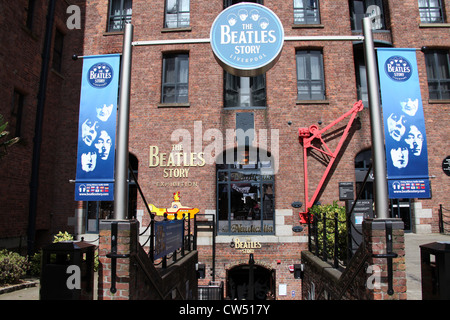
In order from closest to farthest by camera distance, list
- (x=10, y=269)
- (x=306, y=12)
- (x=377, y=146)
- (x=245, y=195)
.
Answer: (x=377, y=146)
(x=10, y=269)
(x=245, y=195)
(x=306, y=12)

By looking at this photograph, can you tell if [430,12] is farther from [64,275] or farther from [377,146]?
[64,275]

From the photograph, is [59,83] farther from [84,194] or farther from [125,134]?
[125,134]

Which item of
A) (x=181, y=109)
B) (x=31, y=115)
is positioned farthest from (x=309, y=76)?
(x=31, y=115)

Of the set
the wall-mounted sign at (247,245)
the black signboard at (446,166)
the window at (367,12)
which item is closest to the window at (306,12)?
the window at (367,12)

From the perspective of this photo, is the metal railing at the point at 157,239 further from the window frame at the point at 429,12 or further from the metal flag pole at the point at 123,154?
the window frame at the point at 429,12

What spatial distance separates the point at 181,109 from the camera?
12938 millimetres

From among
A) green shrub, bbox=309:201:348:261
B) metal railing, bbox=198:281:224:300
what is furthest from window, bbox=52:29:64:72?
green shrub, bbox=309:201:348:261

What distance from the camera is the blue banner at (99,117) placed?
569cm

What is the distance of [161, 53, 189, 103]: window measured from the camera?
13.3 meters

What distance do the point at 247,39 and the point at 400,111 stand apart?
2.82 metres

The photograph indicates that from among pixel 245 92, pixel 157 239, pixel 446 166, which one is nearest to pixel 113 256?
pixel 157 239

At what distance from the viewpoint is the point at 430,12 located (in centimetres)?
1398

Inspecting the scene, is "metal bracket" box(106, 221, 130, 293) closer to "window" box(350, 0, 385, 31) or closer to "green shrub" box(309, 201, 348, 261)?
"green shrub" box(309, 201, 348, 261)

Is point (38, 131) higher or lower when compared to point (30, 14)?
lower
